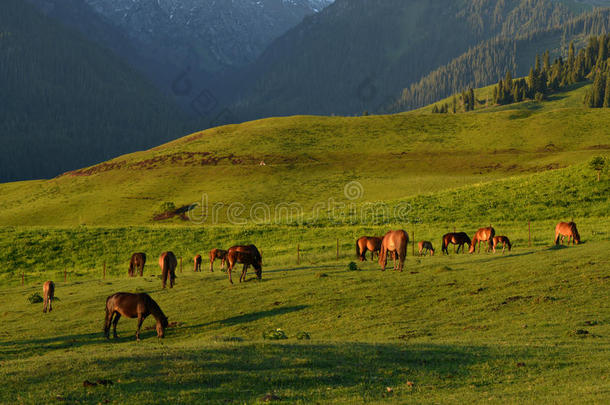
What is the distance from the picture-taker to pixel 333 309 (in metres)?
26.7

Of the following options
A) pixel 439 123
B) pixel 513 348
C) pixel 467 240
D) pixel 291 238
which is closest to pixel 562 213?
pixel 467 240

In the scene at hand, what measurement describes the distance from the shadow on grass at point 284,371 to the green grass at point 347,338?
59 millimetres

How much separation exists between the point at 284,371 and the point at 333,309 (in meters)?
11.5

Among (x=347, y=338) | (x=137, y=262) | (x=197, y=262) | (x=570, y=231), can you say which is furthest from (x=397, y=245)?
(x=137, y=262)

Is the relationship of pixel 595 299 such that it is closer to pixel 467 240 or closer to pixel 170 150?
pixel 467 240

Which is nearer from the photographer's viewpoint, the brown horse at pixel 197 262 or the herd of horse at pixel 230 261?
the herd of horse at pixel 230 261

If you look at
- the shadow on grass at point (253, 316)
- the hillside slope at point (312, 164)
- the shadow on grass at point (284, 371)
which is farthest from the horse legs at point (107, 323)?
the hillside slope at point (312, 164)

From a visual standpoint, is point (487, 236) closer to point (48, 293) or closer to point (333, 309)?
point (333, 309)

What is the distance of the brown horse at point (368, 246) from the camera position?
40344 mm

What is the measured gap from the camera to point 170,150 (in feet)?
495

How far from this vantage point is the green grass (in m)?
13.9

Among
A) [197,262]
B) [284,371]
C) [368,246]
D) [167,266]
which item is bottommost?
[284,371]

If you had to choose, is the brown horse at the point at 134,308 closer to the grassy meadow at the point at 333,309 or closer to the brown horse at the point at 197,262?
the grassy meadow at the point at 333,309

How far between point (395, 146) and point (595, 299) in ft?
383
